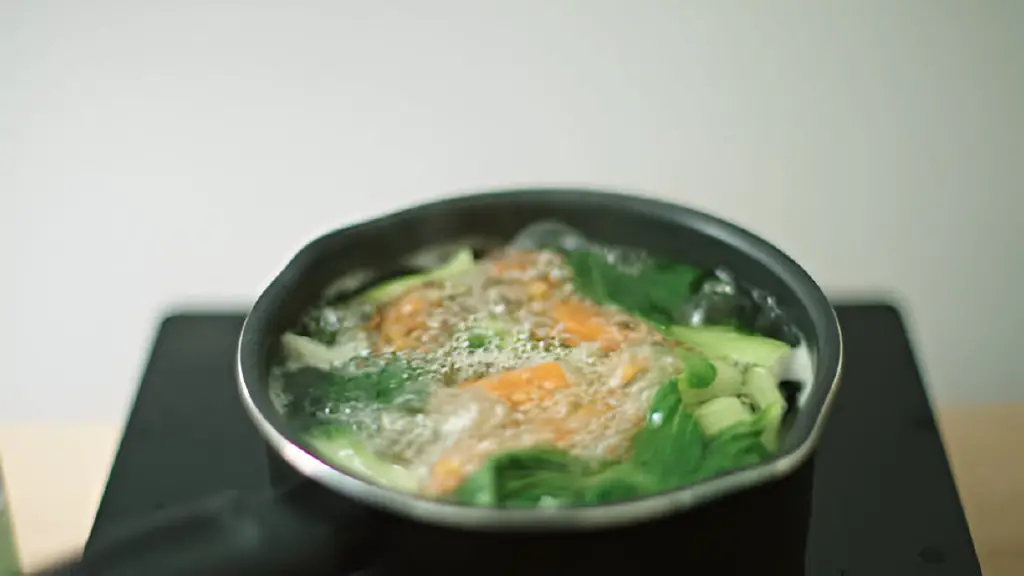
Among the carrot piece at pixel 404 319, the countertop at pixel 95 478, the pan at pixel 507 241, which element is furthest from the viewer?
the countertop at pixel 95 478

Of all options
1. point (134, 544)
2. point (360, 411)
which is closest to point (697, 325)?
point (360, 411)

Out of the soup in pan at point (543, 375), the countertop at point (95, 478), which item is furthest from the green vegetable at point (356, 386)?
the countertop at point (95, 478)

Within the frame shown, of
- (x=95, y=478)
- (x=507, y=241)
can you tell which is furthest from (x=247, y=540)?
(x=95, y=478)

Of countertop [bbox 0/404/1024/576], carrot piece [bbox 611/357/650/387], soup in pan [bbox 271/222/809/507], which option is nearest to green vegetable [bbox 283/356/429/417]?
soup in pan [bbox 271/222/809/507]

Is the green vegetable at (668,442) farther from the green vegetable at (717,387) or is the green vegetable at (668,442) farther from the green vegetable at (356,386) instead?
the green vegetable at (356,386)

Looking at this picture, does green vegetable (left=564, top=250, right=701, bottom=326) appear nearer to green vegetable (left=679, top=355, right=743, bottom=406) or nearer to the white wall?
green vegetable (left=679, top=355, right=743, bottom=406)

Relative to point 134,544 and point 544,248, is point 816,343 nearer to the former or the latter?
point 544,248
